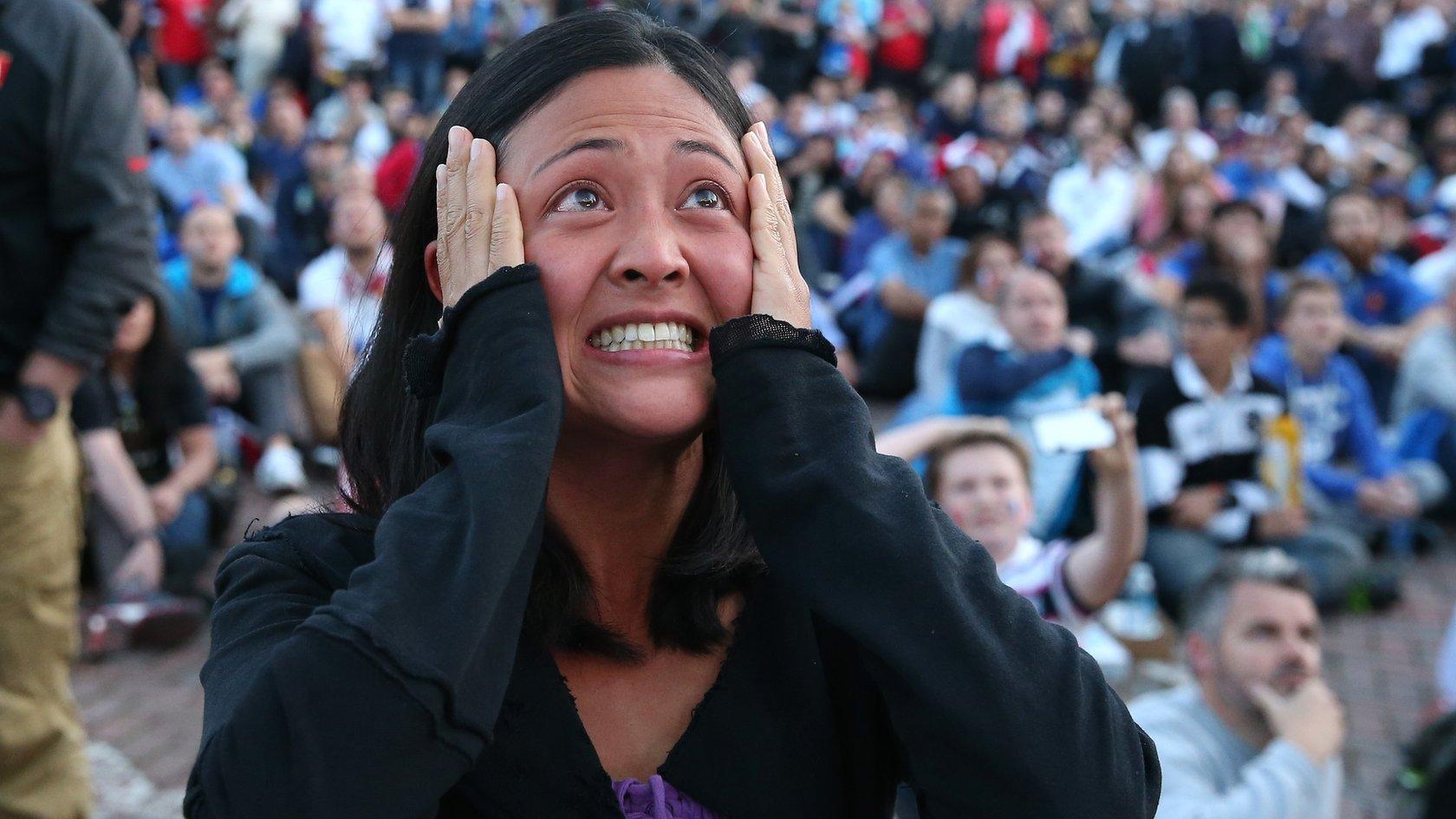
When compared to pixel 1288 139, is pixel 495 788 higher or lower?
lower

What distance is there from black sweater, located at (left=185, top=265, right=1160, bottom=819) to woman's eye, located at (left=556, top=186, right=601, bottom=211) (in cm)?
12

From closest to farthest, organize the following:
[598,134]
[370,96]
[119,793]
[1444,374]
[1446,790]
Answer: [598,134] → [1446,790] → [119,793] → [1444,374] → [370,96]

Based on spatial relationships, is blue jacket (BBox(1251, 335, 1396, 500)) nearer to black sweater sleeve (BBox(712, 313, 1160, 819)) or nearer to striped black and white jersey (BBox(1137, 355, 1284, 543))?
striped black and white jersey (BBox(1137, 355, 1284, 543))

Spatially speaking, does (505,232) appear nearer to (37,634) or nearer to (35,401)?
(35,401)

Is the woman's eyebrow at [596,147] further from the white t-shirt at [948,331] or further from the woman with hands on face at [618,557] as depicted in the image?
the white t-shirt at [948,331]

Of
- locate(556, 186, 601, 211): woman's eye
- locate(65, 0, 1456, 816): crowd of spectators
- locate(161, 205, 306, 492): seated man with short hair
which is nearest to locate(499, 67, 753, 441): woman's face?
locate(556, 186, 601, 211): woman's eye

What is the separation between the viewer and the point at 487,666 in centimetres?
134

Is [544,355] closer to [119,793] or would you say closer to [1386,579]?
[119,793]

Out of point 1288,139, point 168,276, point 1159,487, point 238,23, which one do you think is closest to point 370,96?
point 238,23

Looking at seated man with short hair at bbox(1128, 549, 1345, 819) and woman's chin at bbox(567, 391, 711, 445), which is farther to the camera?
seated man with short hair at bbox(1128, 549, 1345, 819)

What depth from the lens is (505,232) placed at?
1.57 meters

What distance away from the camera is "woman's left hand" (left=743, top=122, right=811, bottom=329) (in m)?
1.60

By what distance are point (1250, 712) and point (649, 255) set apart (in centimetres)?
241

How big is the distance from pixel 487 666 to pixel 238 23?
1451 cm
